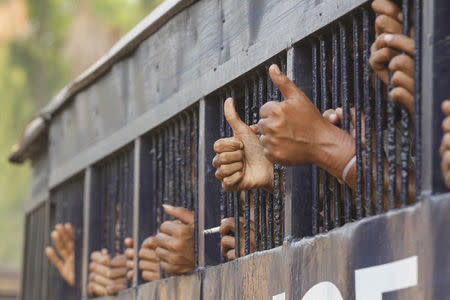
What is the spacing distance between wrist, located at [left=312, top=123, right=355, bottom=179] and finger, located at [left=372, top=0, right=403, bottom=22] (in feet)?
2.06

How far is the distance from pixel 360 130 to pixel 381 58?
49cm

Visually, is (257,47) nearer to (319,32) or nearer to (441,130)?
(319,32)

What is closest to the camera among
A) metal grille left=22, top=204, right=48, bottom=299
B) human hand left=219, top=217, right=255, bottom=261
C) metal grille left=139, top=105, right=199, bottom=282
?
human hand left=219, top=217, right=255, bottom=261

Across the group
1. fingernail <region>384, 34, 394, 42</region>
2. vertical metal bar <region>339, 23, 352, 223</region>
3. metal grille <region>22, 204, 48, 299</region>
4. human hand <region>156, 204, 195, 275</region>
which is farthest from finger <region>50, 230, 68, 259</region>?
fingernail <region>384, 34, 394, 42</region>

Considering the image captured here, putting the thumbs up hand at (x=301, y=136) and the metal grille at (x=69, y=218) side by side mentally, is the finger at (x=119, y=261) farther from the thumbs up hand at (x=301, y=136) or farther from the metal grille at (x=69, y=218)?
the thumbs up hand at (x=301, y=136)

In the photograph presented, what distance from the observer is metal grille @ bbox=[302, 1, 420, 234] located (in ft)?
→ 15.8

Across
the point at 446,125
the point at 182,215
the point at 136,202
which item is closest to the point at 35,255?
the point at 136,202

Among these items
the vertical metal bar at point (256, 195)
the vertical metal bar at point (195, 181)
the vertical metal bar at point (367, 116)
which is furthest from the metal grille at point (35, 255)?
the vertical metal bar at point (367, 116)

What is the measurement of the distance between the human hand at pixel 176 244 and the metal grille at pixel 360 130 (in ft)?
5.16

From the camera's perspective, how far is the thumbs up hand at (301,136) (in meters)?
5.14

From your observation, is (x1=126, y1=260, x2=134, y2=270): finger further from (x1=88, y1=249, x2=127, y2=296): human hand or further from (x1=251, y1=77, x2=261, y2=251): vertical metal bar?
(x1=251, y1=77, x2=261, y2=251): vertical metal bar

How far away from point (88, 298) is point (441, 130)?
6014 mm

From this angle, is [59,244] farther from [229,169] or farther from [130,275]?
[229,169]

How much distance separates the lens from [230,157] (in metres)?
5.78
